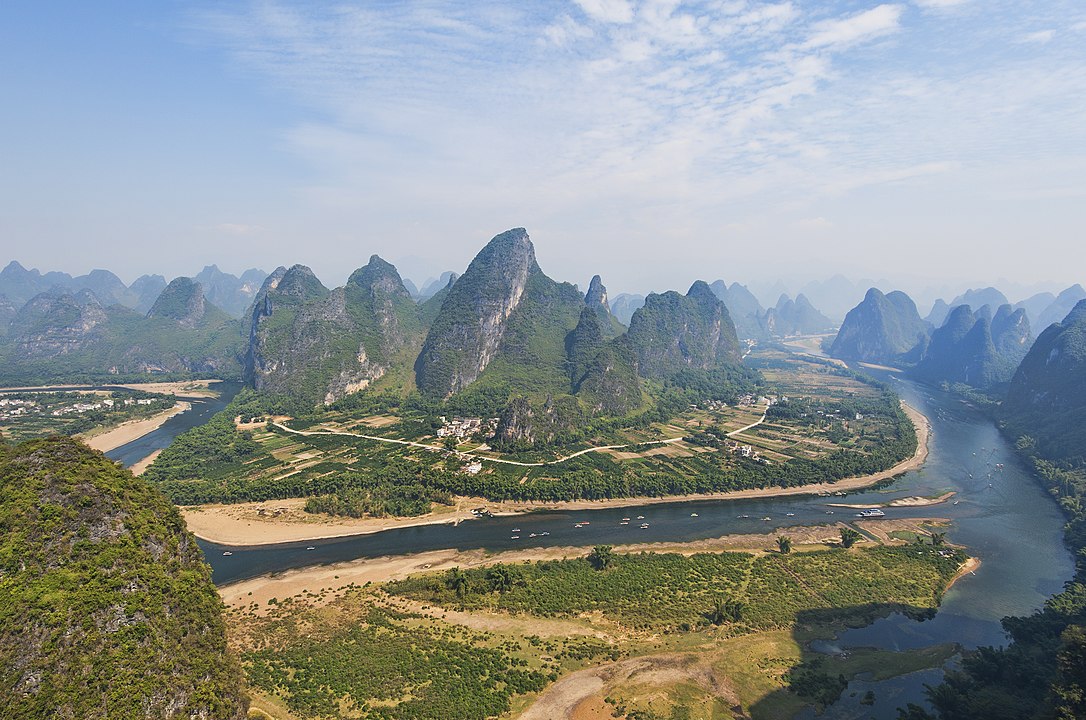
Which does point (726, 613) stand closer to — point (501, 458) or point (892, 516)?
point (892, 516)

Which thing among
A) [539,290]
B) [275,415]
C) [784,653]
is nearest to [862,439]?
[784,653]

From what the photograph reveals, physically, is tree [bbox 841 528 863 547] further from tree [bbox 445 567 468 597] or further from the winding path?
tree [bbox 445 567 468 597]

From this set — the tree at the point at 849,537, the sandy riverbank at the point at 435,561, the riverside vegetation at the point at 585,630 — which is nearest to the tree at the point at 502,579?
the riverside vegetation at the point at 585,630

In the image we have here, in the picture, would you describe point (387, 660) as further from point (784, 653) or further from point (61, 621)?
point (784, 653)

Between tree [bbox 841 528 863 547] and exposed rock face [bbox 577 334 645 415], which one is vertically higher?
exposed rock face [bbox 577 334 645 415]

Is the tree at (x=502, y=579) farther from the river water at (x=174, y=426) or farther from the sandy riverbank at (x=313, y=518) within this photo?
the river water at (x=174, y=426)

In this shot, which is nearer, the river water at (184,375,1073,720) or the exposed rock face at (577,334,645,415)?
the river water at (184,375,1073,720)

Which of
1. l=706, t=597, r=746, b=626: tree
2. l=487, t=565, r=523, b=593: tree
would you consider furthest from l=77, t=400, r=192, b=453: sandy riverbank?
l=706, t=597, r=746, b=626: tree
